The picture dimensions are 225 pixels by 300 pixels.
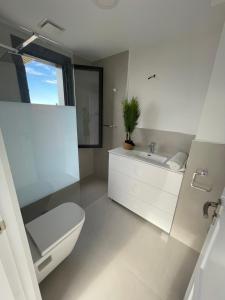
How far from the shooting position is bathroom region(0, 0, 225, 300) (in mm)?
1049

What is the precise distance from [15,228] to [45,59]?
1.64 m

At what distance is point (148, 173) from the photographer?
155 centimetres

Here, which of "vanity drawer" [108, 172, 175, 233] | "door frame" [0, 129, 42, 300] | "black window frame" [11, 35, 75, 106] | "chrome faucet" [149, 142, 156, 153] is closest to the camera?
"door frame" [0, 129, 42, 300]

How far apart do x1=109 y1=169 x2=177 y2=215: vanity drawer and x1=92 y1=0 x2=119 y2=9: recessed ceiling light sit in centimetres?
166

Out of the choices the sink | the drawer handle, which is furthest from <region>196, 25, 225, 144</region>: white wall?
the drawer handle

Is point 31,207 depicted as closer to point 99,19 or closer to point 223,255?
point 223,255

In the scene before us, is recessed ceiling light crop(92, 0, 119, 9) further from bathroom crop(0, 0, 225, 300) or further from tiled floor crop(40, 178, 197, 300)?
tiled floor crop(40, 178, 197, 300)

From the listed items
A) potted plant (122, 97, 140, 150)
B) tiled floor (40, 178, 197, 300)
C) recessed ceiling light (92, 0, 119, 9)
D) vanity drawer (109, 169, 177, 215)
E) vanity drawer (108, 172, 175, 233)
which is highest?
recessed ceiling light (92, 0, 119, 9)

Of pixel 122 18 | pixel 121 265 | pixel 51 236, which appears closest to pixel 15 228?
pixel 51 236

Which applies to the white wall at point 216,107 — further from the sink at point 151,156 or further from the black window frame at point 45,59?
the black window frame at point 45,59

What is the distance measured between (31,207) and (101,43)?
2091mm

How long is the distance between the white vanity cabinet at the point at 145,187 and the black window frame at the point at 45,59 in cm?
99

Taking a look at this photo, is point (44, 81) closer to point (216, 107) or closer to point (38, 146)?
point (38, 146)

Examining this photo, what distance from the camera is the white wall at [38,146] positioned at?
1208mm
